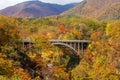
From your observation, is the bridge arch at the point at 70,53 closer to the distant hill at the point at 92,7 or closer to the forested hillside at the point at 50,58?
the forested hillside at the point at 50,58

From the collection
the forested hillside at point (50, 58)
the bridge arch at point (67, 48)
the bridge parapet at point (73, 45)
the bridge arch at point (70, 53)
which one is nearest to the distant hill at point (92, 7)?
the bridge parapet at point (73, 45)

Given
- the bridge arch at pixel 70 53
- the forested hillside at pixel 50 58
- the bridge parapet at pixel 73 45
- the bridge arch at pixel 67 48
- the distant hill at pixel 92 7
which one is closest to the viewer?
the forested hillside at pixel 50 58

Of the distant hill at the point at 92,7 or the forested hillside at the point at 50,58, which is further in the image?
the distant hill at the point at 92,7

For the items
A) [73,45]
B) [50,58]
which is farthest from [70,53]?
[50,58]

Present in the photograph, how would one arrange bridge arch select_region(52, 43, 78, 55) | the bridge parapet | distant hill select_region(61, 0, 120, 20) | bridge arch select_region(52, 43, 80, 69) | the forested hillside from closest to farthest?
1. the forested hillside
2. bridge arch select_region(52, 43, 78, 55)
3. the bridge parapet
4. bridge arch select_region(52, 43, 80, 69)
5. distant hill select_region(61, 0, 120, 20)

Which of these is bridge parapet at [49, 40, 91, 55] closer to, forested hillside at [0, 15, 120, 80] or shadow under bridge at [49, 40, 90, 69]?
shadow under bridge at [49, 40, 90, 69]

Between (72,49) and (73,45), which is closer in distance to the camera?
(72,49)

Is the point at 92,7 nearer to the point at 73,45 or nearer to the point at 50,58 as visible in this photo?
the point at 73,45

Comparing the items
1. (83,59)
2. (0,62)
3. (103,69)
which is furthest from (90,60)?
(0,62)

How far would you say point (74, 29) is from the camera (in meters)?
70.9

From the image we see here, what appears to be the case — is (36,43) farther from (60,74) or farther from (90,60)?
(90,60)

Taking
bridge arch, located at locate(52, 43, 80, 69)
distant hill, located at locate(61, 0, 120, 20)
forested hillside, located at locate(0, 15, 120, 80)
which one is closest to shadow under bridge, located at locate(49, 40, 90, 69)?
bridge arch, located at locate(52, 43, 80, 69)

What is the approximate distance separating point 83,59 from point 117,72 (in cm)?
1191

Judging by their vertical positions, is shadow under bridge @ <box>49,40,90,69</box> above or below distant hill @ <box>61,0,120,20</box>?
above
